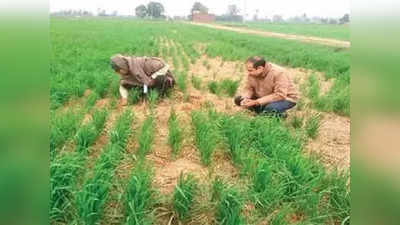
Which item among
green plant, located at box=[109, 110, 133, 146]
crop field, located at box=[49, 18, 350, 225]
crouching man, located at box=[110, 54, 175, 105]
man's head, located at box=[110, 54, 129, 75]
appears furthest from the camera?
crouching man, located at box=[110, 54, 175, 105]

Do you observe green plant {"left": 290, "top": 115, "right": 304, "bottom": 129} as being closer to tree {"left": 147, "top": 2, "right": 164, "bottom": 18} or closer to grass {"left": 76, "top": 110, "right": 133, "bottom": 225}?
grass {"left": 76, "top": 110, "right": 133, "bottom": 225}

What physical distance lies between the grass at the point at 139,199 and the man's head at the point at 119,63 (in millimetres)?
2387

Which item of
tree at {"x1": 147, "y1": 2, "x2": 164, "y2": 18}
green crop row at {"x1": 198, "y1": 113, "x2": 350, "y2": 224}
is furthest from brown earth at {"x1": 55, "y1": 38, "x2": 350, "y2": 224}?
tree at {"x1": 147, "y1": 2, "x2": 164, "y2": 18}

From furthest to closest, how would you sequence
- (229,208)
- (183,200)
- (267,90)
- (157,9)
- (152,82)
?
(157,9)
(152,82)
(267,90)
(183,200)
(229,208)

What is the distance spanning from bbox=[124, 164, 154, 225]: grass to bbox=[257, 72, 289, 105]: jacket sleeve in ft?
7.36

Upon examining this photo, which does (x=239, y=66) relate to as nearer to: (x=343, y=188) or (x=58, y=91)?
(x=58, y=91)

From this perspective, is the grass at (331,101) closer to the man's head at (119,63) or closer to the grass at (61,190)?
the man's head at (119,63)

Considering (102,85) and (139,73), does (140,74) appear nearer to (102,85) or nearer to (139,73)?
(139,73)

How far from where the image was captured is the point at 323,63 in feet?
30.6

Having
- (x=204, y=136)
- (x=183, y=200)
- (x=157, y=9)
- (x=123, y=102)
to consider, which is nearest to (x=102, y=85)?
(x=123, y=102)

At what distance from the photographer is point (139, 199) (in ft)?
7.03

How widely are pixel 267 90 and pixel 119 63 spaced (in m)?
1.57

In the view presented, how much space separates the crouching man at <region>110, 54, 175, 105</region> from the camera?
15.1ft

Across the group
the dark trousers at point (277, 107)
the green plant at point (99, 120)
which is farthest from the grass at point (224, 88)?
the green plant at point (99, 120)
